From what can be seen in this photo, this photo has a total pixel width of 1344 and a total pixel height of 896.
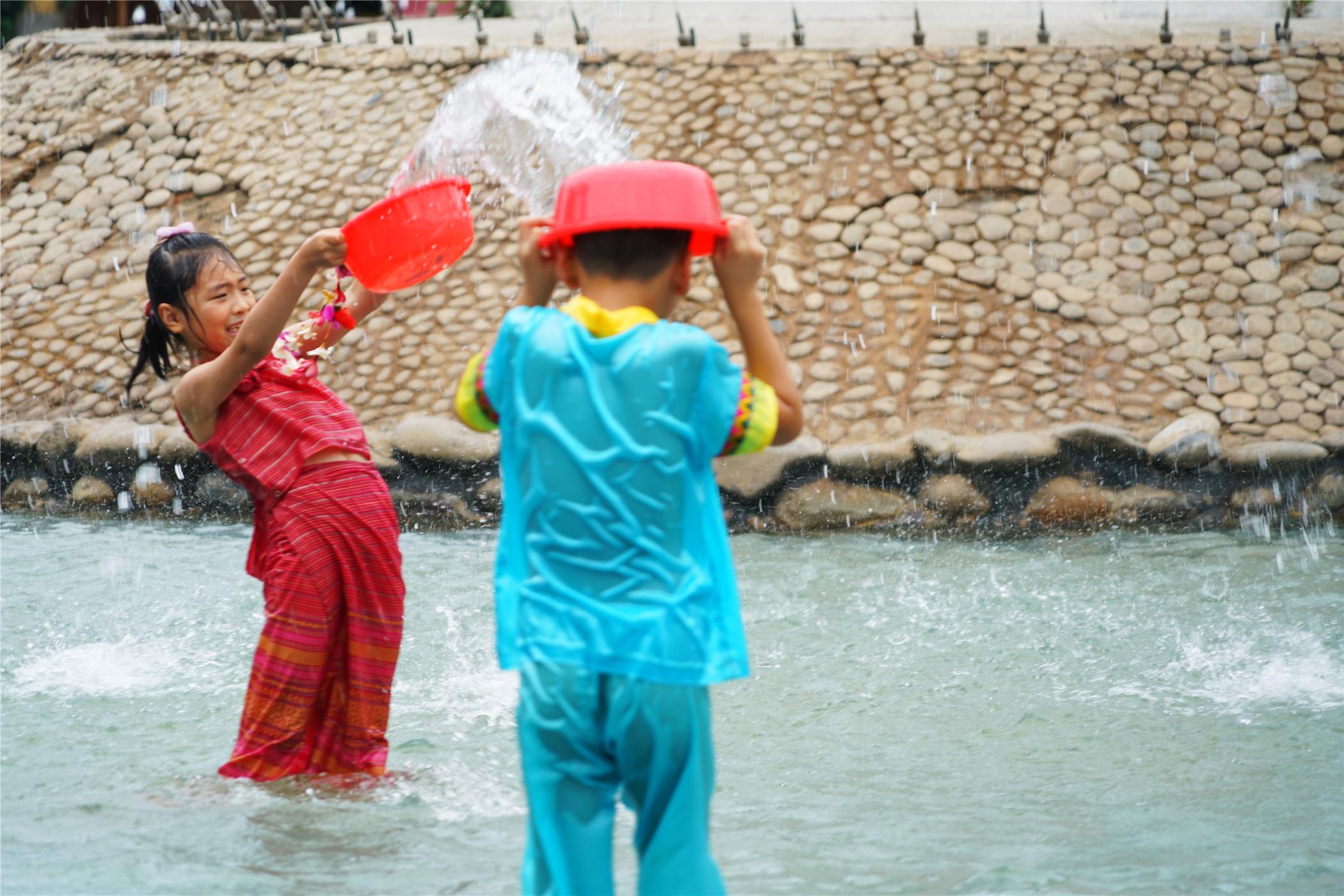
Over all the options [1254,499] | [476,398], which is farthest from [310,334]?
[1254,499]

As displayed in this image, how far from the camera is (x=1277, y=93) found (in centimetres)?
937

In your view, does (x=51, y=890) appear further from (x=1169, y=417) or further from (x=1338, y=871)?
(x=1169, y=417)

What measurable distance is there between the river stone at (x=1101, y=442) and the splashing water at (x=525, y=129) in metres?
3.12

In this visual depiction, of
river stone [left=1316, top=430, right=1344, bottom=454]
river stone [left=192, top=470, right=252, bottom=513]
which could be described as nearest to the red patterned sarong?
river stone [left=192, top=470, right=252, bottom=513]

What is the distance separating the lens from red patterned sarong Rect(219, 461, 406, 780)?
118 inches

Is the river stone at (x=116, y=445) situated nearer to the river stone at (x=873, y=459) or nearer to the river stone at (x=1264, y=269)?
the river stone at (x=873, y=459)

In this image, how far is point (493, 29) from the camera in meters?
12.5

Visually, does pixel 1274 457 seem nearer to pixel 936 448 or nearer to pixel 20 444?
pixel 936 448

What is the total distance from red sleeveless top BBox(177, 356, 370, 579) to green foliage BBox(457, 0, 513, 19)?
11650 mm

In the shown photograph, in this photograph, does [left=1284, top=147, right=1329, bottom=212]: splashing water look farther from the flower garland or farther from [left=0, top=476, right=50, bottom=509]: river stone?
[left=0, top=476, right=50, bottom=509]: river stone

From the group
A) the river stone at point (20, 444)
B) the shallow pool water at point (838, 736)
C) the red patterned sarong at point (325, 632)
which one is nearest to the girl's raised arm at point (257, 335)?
the red patterned sarong at point (325, 632)

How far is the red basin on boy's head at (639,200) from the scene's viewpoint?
1.90 meters

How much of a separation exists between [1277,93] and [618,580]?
901 cm

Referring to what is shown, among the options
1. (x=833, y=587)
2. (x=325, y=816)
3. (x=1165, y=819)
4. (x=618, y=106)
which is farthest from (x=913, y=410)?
(x=325, y=816)
